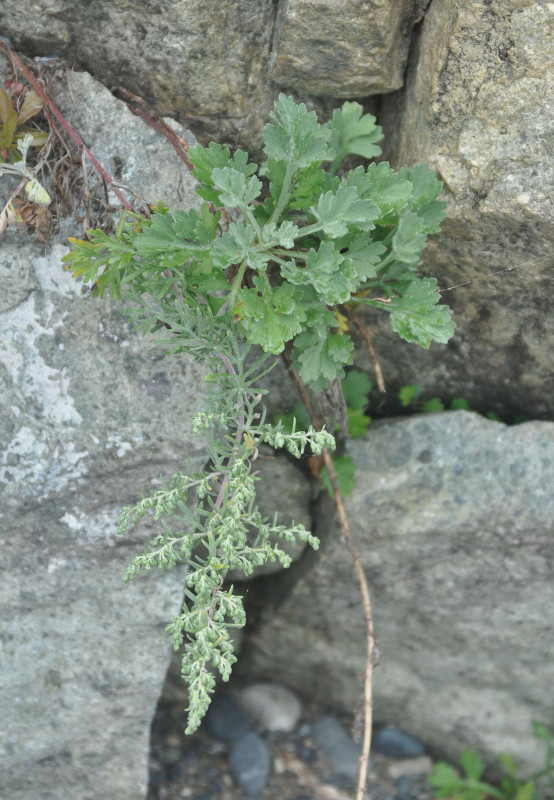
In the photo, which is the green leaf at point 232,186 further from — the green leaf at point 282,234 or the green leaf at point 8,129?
the green leaf at point 8,129

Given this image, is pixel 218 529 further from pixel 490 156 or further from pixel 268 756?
pixel 268 756

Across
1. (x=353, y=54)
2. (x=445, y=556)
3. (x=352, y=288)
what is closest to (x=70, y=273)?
(x=352, y=288)

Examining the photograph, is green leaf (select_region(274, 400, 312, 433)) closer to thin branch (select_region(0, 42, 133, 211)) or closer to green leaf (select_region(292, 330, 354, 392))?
green leaf (select_region(292, 330, 354, 392))

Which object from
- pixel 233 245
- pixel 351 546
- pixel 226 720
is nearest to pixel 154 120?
pixel 233 245

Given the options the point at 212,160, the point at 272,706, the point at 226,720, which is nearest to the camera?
the point at 212,160

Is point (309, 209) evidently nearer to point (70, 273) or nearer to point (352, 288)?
point (352, 288)

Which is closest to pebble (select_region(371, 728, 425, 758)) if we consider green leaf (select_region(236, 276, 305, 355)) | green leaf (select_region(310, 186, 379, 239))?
green leaf (select_region(236, 276, 305, 355))

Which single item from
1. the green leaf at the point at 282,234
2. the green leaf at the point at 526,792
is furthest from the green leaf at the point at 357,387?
the green leaf at the point at 526,792
